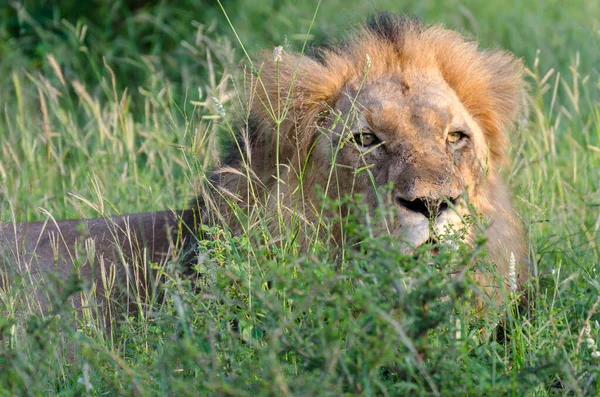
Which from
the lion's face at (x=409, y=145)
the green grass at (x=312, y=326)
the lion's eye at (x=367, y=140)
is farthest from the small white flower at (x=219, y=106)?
the lion's eye at (x=367, y=140)

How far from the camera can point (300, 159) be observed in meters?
4.01

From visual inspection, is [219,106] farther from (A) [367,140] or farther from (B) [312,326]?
(B) [312,326]

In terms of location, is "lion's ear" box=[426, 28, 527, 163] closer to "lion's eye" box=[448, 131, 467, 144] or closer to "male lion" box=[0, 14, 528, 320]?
"male lion" box=[0, 14, 528, 320]

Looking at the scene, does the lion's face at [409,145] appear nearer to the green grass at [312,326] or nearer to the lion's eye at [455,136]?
the lion's eye at [455,136]

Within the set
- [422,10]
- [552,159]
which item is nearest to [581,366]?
[552,159]

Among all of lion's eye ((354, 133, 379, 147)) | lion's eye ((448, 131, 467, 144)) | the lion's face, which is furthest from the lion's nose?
lion's eye ((448, 131, 467, 144))

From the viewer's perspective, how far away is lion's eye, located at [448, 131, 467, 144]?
3.93 meters

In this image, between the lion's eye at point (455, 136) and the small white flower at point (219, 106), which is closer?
the small white flower at point (219, 106)

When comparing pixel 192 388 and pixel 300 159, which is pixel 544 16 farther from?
pixel 192 388

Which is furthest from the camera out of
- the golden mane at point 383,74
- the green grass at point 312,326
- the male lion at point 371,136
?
the golden mane at point 383,74

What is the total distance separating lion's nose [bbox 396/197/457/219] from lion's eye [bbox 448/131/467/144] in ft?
1.91

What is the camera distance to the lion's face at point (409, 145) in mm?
3415

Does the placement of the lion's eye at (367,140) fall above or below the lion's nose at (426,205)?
above

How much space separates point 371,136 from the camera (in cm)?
384
